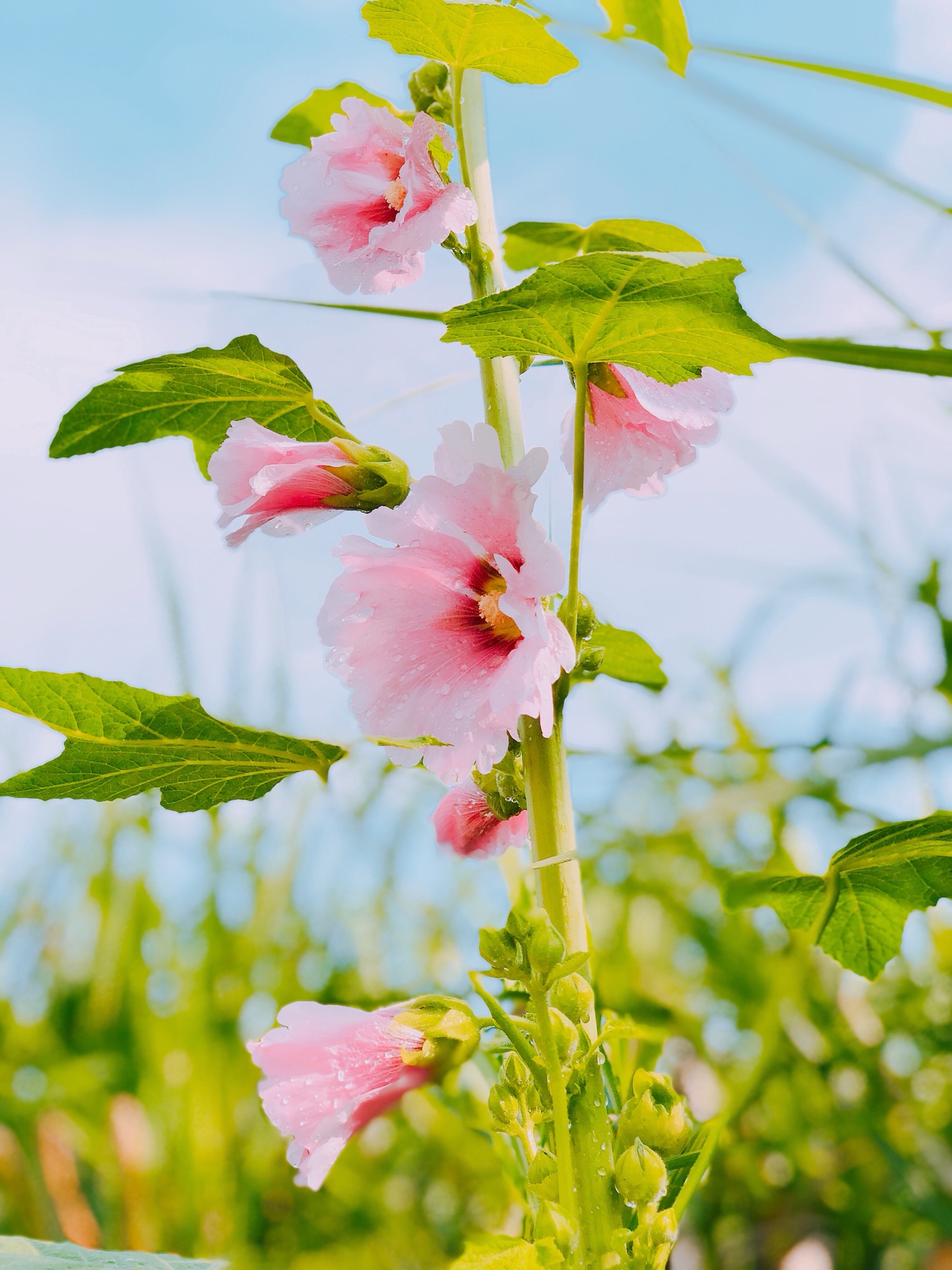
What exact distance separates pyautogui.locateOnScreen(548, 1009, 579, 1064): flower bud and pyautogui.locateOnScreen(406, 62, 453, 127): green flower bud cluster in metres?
0.43

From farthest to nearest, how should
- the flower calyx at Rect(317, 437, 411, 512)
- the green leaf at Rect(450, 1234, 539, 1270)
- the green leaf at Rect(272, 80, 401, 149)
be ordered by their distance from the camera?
the green leaf at Rect(272, 80, 401, 149) → the flower calyx at Rect(317, 437, 411, 512) → the green leaf at Rect(450, 1234, 539, 1270)

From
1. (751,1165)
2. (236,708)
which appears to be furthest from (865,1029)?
(236,708)

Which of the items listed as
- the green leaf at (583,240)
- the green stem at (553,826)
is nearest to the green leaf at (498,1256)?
the green stem at (553,826)

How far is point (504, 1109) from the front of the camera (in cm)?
37

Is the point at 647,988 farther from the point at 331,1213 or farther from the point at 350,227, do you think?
the point at 350,227

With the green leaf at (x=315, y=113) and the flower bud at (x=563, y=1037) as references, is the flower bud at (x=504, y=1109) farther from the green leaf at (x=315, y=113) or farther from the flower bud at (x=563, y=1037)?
the green leaf at (x=315, y=113)

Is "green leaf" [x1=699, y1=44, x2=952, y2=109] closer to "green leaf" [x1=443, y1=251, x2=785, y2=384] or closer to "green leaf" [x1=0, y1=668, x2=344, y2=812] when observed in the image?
Answer: "green leaf" [x1=443, y1=251, x2=785, y2=384]

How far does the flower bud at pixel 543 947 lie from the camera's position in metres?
0.34

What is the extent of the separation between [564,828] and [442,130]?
313 millimetres

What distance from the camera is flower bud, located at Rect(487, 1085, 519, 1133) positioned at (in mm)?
366

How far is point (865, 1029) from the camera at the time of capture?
120 centimetres

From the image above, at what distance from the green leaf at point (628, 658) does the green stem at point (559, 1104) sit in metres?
0.19

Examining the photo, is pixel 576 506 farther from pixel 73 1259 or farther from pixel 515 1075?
pixel 73 1259

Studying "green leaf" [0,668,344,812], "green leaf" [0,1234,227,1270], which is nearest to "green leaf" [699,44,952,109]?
"green leaf" [0,668,344,812]
